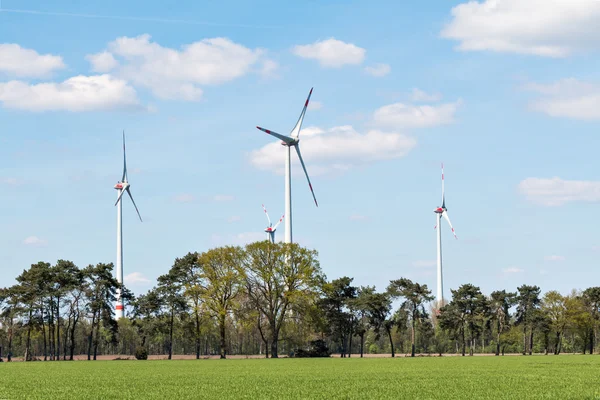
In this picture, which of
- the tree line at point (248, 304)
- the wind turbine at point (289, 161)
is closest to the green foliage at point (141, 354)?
the tree line at point (248, 304)

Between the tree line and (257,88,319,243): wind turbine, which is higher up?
(257,88,319,243): wind turbine

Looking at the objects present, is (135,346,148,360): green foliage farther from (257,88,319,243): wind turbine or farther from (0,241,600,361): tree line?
(257,88,319,243): wind turbine

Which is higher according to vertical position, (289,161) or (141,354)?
(289,161)

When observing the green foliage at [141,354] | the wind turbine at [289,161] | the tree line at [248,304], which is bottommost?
the green foliage at [141,354]

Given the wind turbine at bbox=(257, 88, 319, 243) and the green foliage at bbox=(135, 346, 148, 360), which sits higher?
the wind turbine at bbox=(257, 88, 319, 243)

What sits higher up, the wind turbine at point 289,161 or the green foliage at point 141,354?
the wind turbine at point 289,161

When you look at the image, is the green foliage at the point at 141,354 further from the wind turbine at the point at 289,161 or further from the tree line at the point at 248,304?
the wind turbine at the point at 289,161

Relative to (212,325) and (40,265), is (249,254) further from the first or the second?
(40,265)

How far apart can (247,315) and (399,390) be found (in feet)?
259

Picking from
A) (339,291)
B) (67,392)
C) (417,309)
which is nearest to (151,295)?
(339,291)

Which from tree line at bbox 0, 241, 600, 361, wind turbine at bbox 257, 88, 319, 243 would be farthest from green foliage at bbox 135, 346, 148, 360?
wind turbine at bbox 257, 88, 319, 243

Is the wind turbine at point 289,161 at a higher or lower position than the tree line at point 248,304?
higher

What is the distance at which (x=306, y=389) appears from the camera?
36.3m

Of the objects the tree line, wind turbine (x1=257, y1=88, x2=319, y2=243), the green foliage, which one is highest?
wind turbine (x1=257, y1=88, x2=319, y2=243)
